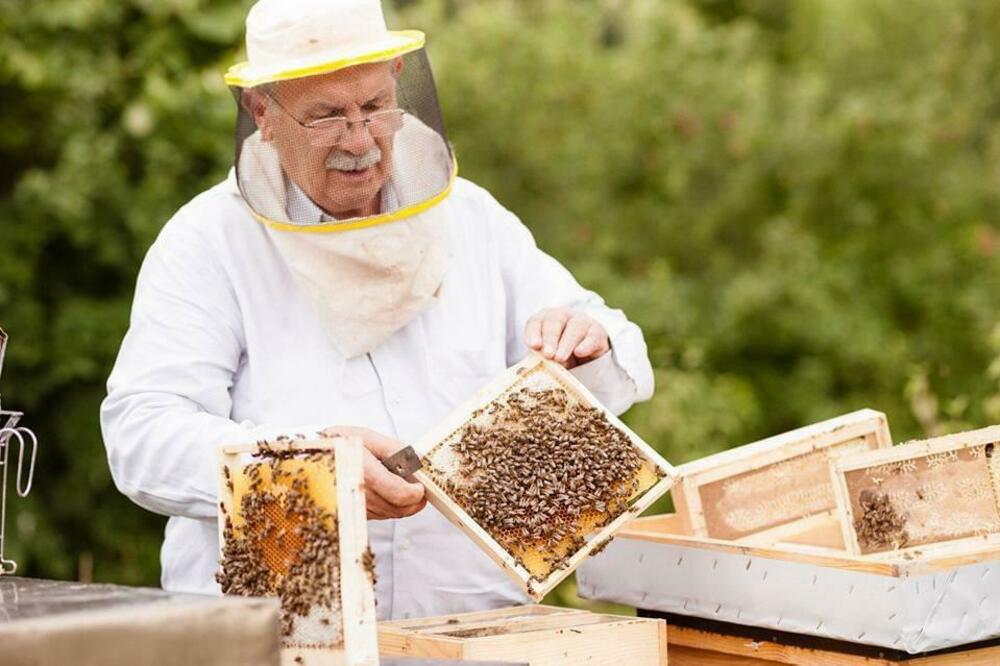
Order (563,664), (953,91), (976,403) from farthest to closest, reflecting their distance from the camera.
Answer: (953,91) → (976,403) → (563,664)

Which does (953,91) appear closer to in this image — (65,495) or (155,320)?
(65,495)

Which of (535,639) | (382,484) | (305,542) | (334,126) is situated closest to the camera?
(305,542)

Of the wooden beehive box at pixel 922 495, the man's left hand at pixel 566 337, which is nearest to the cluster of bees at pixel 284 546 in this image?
the man's left hand at pixel 566 337

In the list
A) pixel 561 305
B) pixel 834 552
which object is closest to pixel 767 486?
pixel 834 552

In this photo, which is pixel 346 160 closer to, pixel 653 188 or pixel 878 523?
pixel 878 523

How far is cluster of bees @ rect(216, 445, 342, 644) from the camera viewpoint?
8.64 ft

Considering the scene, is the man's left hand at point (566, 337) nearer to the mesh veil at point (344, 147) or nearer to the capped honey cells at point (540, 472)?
the capped honey cells at point (540, 472)

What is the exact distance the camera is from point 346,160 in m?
3.32

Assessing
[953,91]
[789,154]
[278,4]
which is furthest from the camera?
[953,91]

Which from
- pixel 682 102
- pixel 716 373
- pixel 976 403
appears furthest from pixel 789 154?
pixel 976 403

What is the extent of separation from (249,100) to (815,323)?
7109mm

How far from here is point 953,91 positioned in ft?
40.4

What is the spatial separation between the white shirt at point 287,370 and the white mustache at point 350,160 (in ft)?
0.87

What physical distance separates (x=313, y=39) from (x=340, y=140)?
23cm
